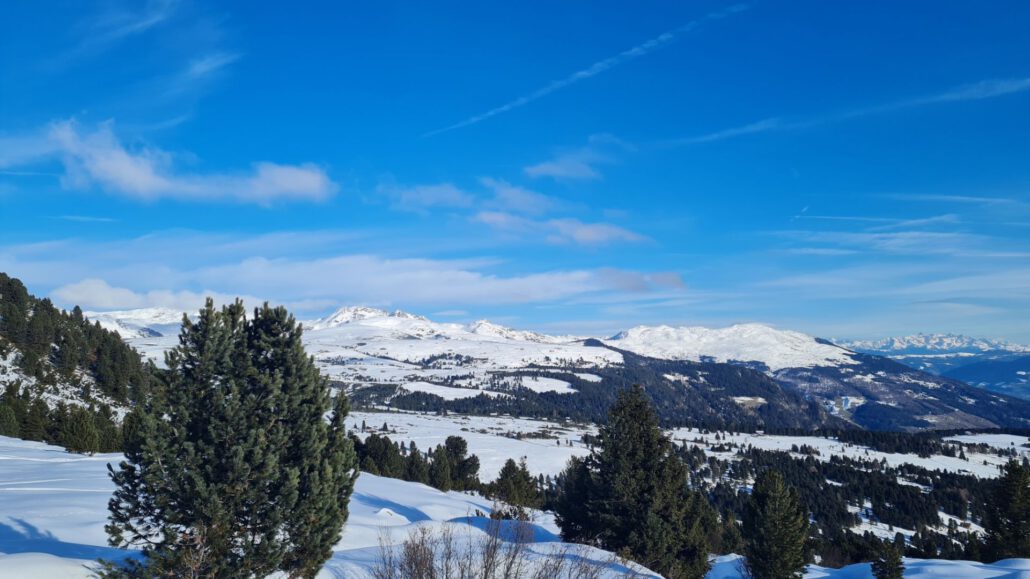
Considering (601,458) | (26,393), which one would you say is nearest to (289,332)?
(601,458)

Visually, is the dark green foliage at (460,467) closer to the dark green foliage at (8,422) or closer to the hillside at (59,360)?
the hillside at (59,360)

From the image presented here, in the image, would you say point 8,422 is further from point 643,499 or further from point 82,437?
point 643,499

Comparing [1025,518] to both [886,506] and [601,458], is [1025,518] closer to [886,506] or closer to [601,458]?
[601,458]

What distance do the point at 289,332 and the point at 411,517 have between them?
91.5 feet

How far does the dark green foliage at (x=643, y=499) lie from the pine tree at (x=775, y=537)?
11.1 m

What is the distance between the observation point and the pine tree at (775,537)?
120ft

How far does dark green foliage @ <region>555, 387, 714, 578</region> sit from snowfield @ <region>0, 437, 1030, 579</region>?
3.87m

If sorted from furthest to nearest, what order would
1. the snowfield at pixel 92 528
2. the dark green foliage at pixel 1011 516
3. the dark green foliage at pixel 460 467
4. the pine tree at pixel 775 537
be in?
the dark green foliage at pixel 460 467 → the dark green foliage at pixel 1011 516 → the pine tree at pixel 775 537 → the snowfield at pixel 92 528

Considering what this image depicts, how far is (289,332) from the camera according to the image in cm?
1537

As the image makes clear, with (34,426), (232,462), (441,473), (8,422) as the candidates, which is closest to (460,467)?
(441,473)

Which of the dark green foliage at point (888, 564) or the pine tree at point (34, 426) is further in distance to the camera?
the pine tree at point (34, 426)

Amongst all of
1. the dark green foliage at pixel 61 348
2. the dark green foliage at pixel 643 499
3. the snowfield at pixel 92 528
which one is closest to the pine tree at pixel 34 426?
the snowfield at pixel 92 528

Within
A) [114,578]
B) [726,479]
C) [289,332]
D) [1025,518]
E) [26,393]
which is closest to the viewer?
[114,578]

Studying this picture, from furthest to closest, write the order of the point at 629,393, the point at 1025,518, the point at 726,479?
the point at 726,479
the point at 1025,518
the point at 629,393
